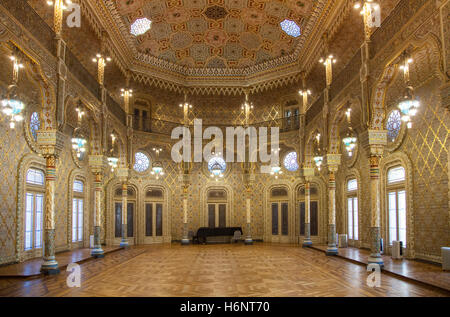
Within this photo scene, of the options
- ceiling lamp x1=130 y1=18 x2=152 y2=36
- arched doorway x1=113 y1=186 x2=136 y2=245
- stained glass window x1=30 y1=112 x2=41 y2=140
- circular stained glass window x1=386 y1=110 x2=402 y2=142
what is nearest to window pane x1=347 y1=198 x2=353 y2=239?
circular stained glass window x1=386 y1=110 x2=402 y2=142

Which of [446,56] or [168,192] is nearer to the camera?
[446,56]

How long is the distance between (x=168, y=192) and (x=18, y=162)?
10.7 meters

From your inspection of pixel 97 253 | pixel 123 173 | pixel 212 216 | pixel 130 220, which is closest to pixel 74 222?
Answer: pixel 123 173

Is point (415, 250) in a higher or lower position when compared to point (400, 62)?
lower

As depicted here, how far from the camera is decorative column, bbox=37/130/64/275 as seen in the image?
1109 cm

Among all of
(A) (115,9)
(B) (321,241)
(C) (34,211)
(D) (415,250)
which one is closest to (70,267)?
(C) (34,211)

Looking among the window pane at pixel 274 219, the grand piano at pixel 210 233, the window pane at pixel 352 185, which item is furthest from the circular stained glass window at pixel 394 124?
the grand piano at pixel 210 233

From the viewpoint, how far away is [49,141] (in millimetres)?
11406

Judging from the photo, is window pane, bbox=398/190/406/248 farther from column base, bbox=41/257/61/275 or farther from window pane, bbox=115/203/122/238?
window pane, bbox=115/203/122/238

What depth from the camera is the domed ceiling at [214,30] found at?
696 inches

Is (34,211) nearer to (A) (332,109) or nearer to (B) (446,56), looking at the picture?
(A) (332,109)

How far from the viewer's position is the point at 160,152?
2381 centimetres

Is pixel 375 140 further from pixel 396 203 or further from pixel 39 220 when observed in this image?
pixel 39 220

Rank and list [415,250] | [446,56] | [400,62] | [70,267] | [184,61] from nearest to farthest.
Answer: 1. [446,56]
2. [400,62]
3. [70,267]
4. [415,250]
5. [184,61]
